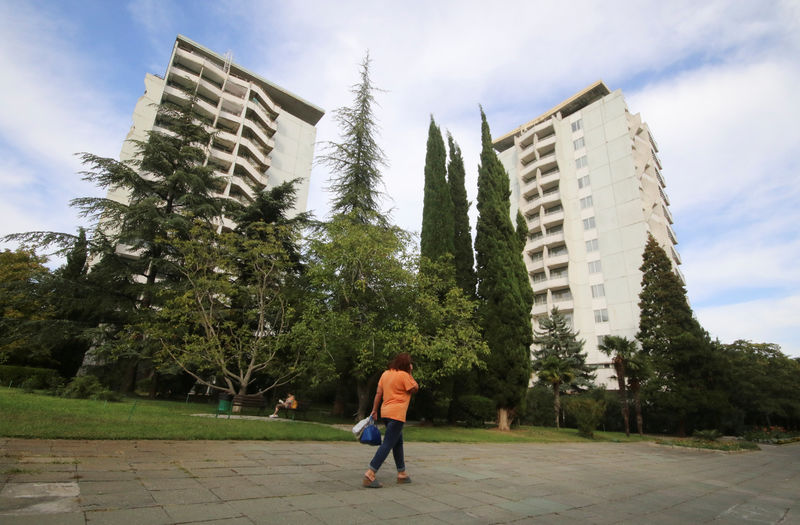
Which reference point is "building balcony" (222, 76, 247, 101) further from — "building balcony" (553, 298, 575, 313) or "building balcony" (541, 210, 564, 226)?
"building balcony" (553, 298, 575, 313)

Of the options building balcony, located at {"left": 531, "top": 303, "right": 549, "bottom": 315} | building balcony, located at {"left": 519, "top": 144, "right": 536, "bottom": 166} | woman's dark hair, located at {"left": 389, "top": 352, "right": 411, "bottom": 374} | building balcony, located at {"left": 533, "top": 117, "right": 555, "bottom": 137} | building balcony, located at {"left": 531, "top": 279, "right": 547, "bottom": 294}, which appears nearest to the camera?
woman's dark hair, located at {"left": 389, "top": 352, "right": 411, "bottom": 374}

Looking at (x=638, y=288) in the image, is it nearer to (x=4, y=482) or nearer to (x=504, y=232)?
(x=504, y=232)

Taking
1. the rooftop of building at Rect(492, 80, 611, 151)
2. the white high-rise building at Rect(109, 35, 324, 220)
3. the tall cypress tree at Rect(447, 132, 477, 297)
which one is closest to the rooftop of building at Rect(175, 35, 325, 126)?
the white high-rise building at Rect(109, 35, 324, 220)

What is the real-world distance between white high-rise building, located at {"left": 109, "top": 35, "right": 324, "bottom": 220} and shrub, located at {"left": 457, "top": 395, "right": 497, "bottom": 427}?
2778 cm

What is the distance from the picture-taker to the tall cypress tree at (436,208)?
67.8ft

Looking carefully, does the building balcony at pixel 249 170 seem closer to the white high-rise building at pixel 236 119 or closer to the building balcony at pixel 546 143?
the white high-rise building at pixel 236 119

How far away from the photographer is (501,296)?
19906 millimetres

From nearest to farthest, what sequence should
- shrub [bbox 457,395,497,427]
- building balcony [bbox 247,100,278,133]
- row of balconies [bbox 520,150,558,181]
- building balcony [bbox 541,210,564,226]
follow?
1. shrub [bbox 457,395,497,427]
2. building balcony [bbox 247,100,278,133]
3. building balcony [bbox 541,210,564,226]
4. row of balconies [bbox 520,150,558,181]

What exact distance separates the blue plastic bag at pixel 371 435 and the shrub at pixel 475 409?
1483 centimetres

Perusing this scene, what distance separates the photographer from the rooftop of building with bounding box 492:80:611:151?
5166cm

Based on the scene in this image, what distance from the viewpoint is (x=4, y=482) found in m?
3.32

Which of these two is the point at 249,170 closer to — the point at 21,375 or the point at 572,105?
the point at 21,375

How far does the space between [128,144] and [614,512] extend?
47.4m

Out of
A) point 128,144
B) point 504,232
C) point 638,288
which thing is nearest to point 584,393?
point 638,288
